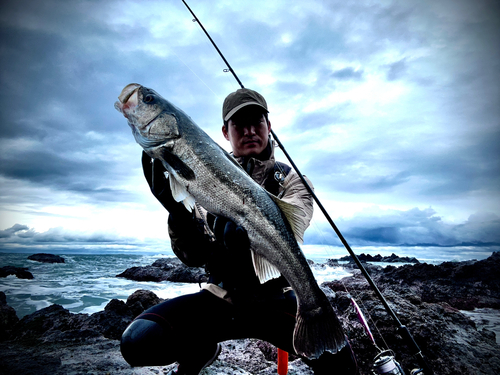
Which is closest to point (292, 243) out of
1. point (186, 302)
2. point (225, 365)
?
point (186, 302)

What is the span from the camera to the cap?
351cm

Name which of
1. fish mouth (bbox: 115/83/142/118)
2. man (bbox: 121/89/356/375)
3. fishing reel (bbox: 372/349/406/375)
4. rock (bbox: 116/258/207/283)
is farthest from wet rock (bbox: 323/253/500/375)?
rock (bbox: 116/258/207/283)

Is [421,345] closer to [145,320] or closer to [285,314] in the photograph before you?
[285,314]

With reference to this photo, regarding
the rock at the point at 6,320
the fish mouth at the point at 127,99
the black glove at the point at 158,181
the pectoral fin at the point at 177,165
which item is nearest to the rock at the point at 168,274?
the rock at the point at 6,320

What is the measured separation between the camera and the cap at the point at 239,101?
3506 millimetres

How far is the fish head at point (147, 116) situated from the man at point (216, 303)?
A: 0.99 feet

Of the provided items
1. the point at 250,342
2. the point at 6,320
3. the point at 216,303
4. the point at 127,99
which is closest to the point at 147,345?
the point at 216,303

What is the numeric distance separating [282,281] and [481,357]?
3033 mm

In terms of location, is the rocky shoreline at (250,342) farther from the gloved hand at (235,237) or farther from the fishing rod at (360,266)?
the gloved hand at (235,237)

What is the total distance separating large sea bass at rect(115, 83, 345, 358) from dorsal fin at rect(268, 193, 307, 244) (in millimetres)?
108

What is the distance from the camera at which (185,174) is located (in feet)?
7.63

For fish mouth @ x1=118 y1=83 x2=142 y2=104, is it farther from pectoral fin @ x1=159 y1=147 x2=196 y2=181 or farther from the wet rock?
the wet rock

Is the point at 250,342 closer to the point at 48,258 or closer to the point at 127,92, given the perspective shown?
the point at 127,92

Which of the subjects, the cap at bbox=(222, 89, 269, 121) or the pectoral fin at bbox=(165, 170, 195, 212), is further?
the cap at bbox=(222, 89, 269, 121)
